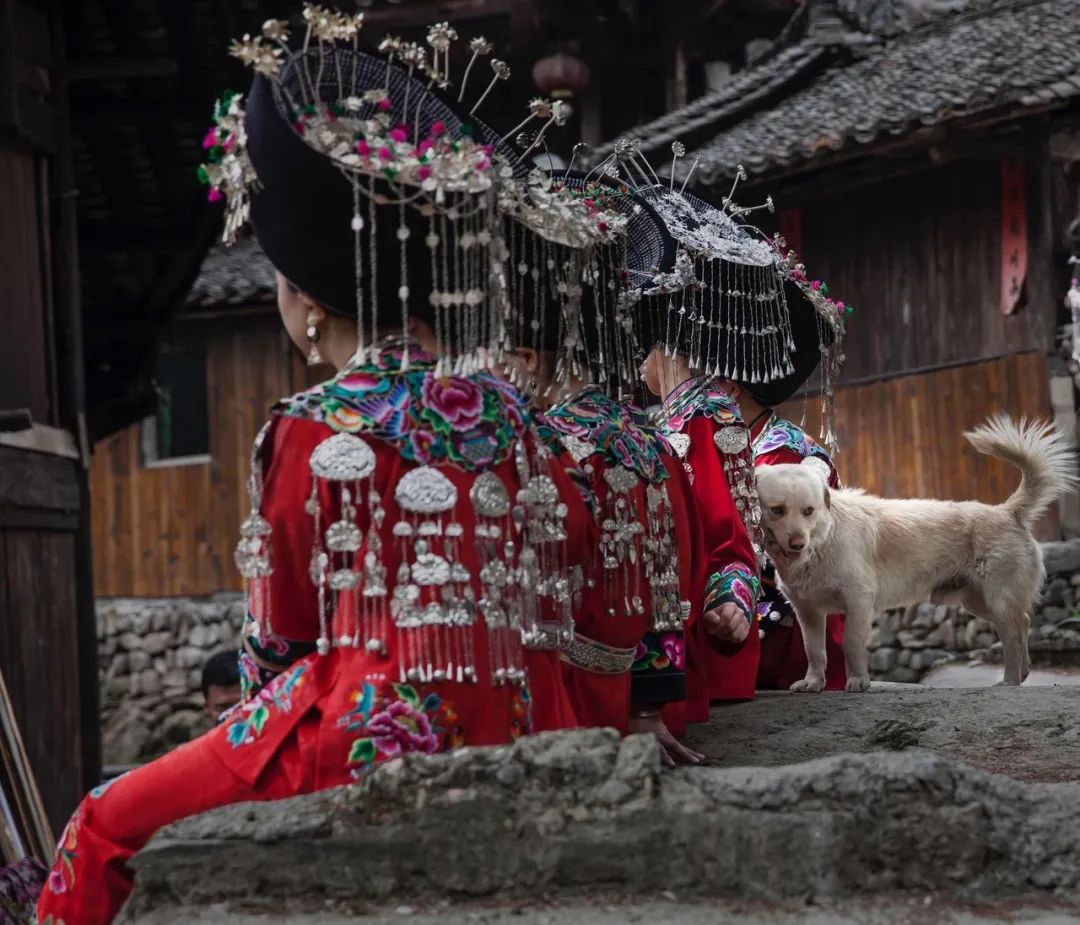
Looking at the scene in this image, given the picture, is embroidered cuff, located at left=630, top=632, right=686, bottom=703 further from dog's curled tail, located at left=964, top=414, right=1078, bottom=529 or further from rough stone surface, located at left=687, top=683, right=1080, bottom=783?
dog's curled tail, located at left=964, top=414, right=1078, bottom=529

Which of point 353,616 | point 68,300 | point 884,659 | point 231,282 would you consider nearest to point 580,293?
point 353,616

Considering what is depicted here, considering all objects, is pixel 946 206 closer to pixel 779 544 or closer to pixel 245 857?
pixel 779 544

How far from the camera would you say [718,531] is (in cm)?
467

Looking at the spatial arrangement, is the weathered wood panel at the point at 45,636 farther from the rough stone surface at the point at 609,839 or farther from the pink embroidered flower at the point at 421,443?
the rough stone surface at the point at 609,839

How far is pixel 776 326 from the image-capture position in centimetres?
533

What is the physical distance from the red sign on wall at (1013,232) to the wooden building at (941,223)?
14 mm

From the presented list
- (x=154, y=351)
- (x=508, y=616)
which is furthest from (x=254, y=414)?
(x=508, y=616)

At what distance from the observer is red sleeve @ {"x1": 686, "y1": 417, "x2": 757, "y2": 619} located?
4555 mm

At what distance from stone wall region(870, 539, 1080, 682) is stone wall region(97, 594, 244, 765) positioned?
783 centimetres

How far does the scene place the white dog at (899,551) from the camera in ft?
17.3

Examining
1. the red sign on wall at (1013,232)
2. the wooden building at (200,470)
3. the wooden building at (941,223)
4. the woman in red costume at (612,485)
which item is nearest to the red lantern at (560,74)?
the wooden building at (941,223)

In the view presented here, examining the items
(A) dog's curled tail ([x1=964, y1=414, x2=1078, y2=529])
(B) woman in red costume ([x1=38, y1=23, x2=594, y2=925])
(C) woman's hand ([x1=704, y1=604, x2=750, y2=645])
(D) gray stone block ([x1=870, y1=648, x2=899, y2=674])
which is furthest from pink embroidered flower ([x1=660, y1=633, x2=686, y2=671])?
(D) gray stone block ([x1=870, y1=648, x2=899, y2=674])

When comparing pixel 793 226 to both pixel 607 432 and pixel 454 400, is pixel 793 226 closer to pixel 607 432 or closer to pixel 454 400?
pixel 607 432

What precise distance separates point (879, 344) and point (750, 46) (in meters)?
8.31
